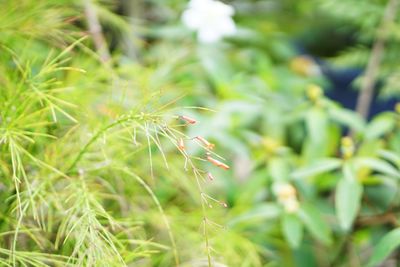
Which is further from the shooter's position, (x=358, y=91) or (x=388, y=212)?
(x=358, y=91)

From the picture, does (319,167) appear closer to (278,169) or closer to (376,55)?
(278,169)

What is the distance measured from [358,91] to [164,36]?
0.66 m

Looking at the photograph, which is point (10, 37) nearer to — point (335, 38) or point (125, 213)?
point (125, 213)

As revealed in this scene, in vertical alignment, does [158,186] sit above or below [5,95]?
below

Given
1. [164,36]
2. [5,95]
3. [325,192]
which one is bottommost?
[325,192]

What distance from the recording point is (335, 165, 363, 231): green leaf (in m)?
0.97

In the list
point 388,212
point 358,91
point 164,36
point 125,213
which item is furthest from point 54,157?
point 358,91

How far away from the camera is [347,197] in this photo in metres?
1.00

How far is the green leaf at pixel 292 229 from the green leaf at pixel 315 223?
16 millimetres

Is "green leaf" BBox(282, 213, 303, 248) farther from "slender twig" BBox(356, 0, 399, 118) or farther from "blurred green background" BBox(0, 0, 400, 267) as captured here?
"slender twig" BBox(356, 0, 399, 118)

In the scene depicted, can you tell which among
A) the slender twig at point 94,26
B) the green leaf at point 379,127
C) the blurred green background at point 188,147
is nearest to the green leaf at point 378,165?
the blurred green background at point 188,147

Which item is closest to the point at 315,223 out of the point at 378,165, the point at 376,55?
the point at 378,165

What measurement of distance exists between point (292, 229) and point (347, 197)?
120mm

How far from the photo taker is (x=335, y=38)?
78.7 inches
